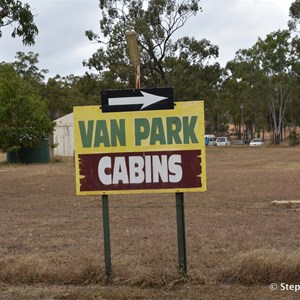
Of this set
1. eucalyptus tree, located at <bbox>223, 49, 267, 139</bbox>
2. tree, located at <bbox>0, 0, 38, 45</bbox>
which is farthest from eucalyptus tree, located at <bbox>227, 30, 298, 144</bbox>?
tree, located at <bbox>0, 0, 38, 45</bbox>

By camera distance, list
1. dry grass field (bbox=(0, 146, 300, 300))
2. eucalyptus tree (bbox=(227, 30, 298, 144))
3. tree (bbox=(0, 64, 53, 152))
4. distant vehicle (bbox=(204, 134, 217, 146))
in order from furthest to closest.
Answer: distant vehicle (bbox=(204, 134, 217, 146)) → eucalyptus tree (bbox=(227, 30, 298, 144)) → tree (bbox=(0, 64, 53, 152)) → dry grass field (bbox=(0, 146, 300, 300))

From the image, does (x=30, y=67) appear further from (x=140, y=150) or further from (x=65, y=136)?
(x=140, y=150)

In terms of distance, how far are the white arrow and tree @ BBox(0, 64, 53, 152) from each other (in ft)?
98.7

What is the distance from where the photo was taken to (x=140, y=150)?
19.1ft

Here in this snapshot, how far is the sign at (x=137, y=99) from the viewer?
18.9 ft

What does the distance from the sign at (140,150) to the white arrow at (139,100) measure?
0.10 m

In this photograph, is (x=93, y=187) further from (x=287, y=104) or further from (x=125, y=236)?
(x=287, y=104)

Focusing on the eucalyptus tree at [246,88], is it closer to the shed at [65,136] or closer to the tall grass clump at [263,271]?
the shed at [65,136]

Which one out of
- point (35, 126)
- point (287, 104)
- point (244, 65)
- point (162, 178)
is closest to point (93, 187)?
point (162, 178)

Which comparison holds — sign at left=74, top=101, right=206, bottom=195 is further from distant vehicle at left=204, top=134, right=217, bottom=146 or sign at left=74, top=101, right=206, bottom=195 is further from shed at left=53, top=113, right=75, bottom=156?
distant vehicle at left=204, top=134, right=217, bottom=146

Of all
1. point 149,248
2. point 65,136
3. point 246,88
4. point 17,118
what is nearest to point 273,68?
point 246,88

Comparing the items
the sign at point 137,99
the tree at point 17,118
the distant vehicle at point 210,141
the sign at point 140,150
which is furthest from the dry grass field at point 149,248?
the distant vehicle at point 210,141

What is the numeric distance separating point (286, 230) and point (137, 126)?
13.8 ft

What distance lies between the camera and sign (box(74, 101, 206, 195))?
5.77 m
